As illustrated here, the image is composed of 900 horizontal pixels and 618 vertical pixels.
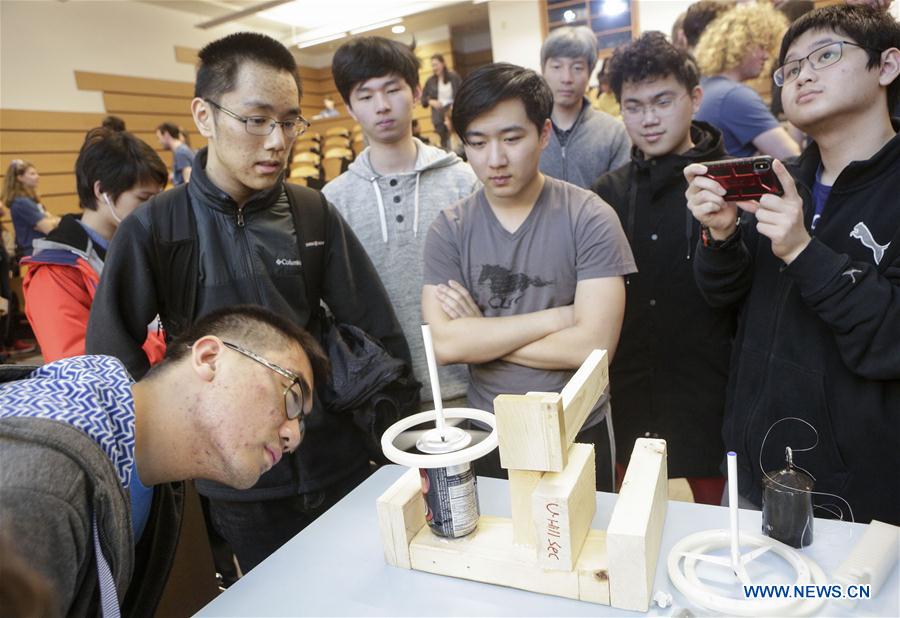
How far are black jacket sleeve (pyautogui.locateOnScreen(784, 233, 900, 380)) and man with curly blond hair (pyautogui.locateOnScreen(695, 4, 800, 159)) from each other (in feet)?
3.98

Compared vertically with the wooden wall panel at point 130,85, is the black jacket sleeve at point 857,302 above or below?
below

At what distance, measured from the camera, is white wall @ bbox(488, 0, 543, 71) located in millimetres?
8398

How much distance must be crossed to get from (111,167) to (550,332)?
1.72 m

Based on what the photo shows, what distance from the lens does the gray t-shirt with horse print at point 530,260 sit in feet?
4.83

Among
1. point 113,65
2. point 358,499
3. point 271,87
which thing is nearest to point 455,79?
point 113,65

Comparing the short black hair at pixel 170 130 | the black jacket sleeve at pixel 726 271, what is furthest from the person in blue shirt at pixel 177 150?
the black jacket sleeve at pixel 726 271

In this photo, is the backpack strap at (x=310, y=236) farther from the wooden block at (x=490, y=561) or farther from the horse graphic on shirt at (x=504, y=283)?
the wooden block at (x=490, y=561)

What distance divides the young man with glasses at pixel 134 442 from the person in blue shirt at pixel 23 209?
6051 millimetres

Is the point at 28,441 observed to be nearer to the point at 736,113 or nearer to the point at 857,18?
the point at 857,18

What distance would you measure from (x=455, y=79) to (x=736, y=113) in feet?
19.0

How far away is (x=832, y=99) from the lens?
122 cm

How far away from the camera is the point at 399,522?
0.95 meters

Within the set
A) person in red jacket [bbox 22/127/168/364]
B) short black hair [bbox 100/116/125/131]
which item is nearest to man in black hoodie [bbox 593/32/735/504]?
person in red jacket [bbox 22/127/168/364]

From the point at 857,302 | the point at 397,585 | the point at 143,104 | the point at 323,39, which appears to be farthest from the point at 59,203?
the point at 857,302
